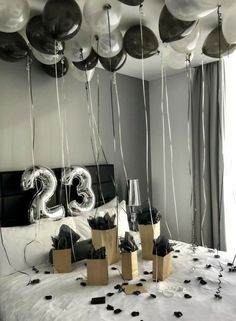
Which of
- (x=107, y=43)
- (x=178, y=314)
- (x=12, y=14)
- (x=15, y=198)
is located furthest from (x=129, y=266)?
(x=12, y=14)

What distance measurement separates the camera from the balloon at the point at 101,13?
5.04 feet

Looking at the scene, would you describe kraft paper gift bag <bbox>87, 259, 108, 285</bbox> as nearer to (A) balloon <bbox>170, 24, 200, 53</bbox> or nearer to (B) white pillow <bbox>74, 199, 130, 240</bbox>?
(B) white pillow <bbox>74, 199, 130, 240</bbox>

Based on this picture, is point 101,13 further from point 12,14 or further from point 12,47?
point 12,47

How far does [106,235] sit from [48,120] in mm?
1189

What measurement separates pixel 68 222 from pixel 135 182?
0.90 metres

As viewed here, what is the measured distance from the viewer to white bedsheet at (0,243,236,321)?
1316mm

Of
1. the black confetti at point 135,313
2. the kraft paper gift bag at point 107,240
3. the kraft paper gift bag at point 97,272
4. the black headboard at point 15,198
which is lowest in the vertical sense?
the black confetti at point 135,313

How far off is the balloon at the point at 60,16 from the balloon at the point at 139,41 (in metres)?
0.55

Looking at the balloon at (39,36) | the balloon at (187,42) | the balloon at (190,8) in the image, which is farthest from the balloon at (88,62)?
the balloon at (190,8)

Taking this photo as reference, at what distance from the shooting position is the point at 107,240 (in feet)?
6.36

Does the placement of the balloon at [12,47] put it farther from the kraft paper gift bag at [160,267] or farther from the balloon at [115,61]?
the kraft paper gift bag at [160,267]

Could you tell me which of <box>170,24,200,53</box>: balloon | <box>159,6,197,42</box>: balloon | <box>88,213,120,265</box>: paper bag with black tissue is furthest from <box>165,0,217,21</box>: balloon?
<box>88,213,120,265</box>: paper bag with black tissue

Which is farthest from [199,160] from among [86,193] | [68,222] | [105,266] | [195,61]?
[105,266]

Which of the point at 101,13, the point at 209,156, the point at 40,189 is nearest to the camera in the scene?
the point at 101,13
